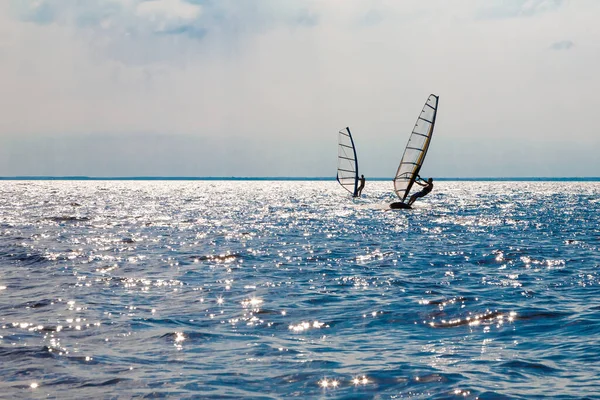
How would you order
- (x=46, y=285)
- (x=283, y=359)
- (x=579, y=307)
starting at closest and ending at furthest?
(x=283, y=359) < (x=579, y=307) < (x=46, y=285)

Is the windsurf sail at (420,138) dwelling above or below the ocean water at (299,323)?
above

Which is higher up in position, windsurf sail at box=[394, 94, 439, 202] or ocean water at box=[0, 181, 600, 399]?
windsurf sail at box=[394, 94, 439, 202]

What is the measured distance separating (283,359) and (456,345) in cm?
328

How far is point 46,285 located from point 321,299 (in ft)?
25.3

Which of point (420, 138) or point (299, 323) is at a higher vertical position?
point (420, 138)

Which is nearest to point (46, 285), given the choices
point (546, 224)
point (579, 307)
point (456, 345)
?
point (456, 345)

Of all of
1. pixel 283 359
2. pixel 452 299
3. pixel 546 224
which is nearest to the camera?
pixel 283 359

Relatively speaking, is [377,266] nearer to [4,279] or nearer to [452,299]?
[452,299]

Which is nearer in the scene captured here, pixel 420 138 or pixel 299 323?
pixel 299 323

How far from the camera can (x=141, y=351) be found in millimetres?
11516

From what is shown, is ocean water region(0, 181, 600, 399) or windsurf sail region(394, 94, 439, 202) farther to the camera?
windsurf sail region(394, 94, 439, 202)

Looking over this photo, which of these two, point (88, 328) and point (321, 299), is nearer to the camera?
point (88, 328)

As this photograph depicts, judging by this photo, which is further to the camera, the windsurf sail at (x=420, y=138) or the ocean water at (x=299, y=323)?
the windsurf sail at (x=420, y=138)

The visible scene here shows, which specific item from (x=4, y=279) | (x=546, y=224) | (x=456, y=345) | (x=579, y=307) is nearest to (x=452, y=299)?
(x=579, y=307)
